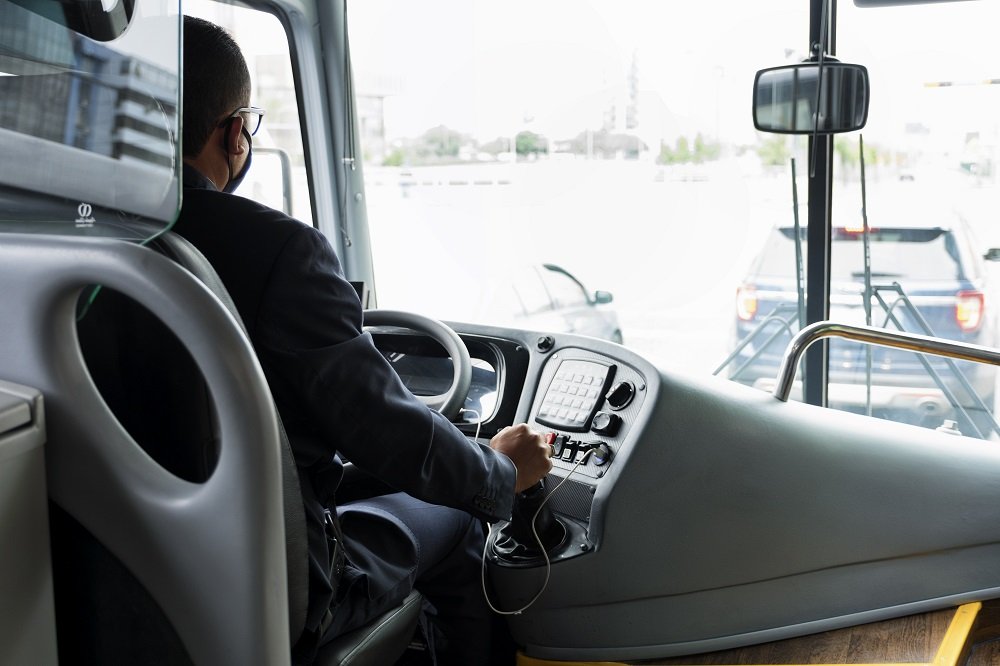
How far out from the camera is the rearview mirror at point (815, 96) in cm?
226

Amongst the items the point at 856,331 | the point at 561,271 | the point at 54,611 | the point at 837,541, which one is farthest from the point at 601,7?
the point at 54,611

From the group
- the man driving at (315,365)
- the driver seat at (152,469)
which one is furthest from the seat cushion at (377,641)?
the driver seat at (152,469)

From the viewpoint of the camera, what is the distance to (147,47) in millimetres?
961

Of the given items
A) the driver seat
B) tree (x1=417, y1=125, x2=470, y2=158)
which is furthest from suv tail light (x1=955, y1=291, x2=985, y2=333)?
the driver seat

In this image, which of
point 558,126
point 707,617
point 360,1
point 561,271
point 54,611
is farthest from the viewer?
point 561,271

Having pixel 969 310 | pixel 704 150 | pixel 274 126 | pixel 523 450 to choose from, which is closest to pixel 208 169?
pixel 523 450

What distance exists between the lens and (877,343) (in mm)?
2031

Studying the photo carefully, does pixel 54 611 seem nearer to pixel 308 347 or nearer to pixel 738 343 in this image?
pixel 308 347

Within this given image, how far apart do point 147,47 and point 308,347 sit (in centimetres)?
52

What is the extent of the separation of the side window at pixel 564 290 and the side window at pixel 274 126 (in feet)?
3.01

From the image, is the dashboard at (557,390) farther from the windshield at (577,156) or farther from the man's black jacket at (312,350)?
the windshield at (577,156)

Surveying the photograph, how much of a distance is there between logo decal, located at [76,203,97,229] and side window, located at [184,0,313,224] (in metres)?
1.93

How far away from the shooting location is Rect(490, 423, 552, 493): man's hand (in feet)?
5.60

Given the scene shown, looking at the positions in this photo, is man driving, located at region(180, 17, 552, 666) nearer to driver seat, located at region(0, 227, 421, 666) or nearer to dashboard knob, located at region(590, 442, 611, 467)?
driver seat, located at region(0, 227, 421, 666)
